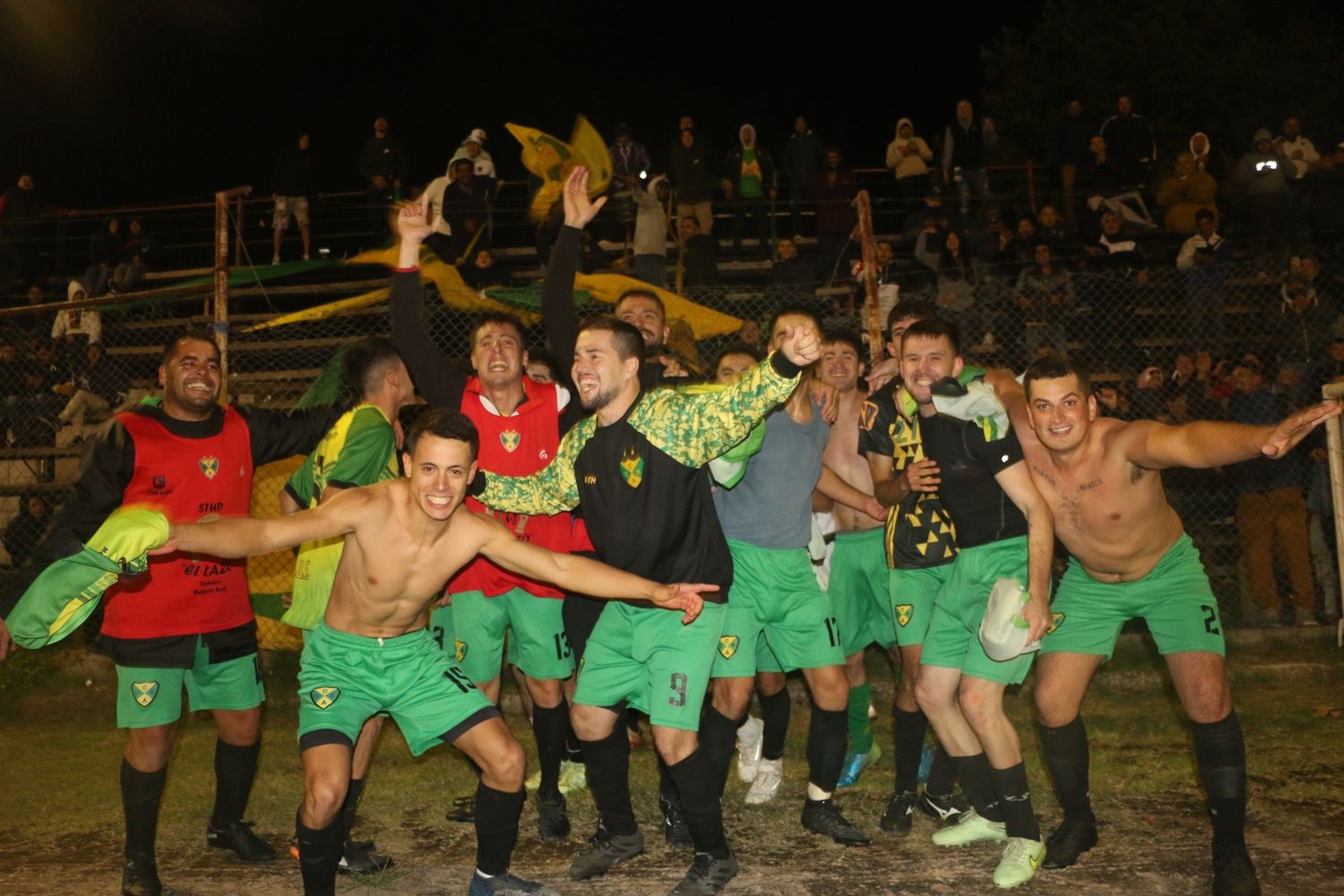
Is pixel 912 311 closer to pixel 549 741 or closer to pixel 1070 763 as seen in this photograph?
pixel 1070 763

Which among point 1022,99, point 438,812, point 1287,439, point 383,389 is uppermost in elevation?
point 1022,99

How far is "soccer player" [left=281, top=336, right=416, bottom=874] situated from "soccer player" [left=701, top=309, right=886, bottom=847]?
1.55 metres

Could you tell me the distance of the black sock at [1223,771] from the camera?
4.65 metres

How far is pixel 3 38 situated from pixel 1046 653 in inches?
1056

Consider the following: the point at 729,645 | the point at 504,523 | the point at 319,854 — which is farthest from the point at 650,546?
the point at 319,854

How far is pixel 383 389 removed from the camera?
5.63 metres

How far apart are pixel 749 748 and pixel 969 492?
208 cm

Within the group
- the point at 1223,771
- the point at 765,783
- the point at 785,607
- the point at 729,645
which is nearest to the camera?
the point at 1223,771

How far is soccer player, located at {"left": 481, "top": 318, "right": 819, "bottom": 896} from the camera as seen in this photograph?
477 centimetres

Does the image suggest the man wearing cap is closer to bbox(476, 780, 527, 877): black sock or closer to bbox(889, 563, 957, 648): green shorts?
bbox(889, 563, 957, 648): green shorts

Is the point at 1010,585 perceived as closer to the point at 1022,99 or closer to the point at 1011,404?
the point at 1011,404

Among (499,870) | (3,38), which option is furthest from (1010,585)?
(3,38)

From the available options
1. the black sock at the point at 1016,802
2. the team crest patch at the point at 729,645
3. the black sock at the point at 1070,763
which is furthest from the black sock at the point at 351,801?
the black sock at the point at 1070,763

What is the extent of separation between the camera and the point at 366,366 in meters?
5.60
